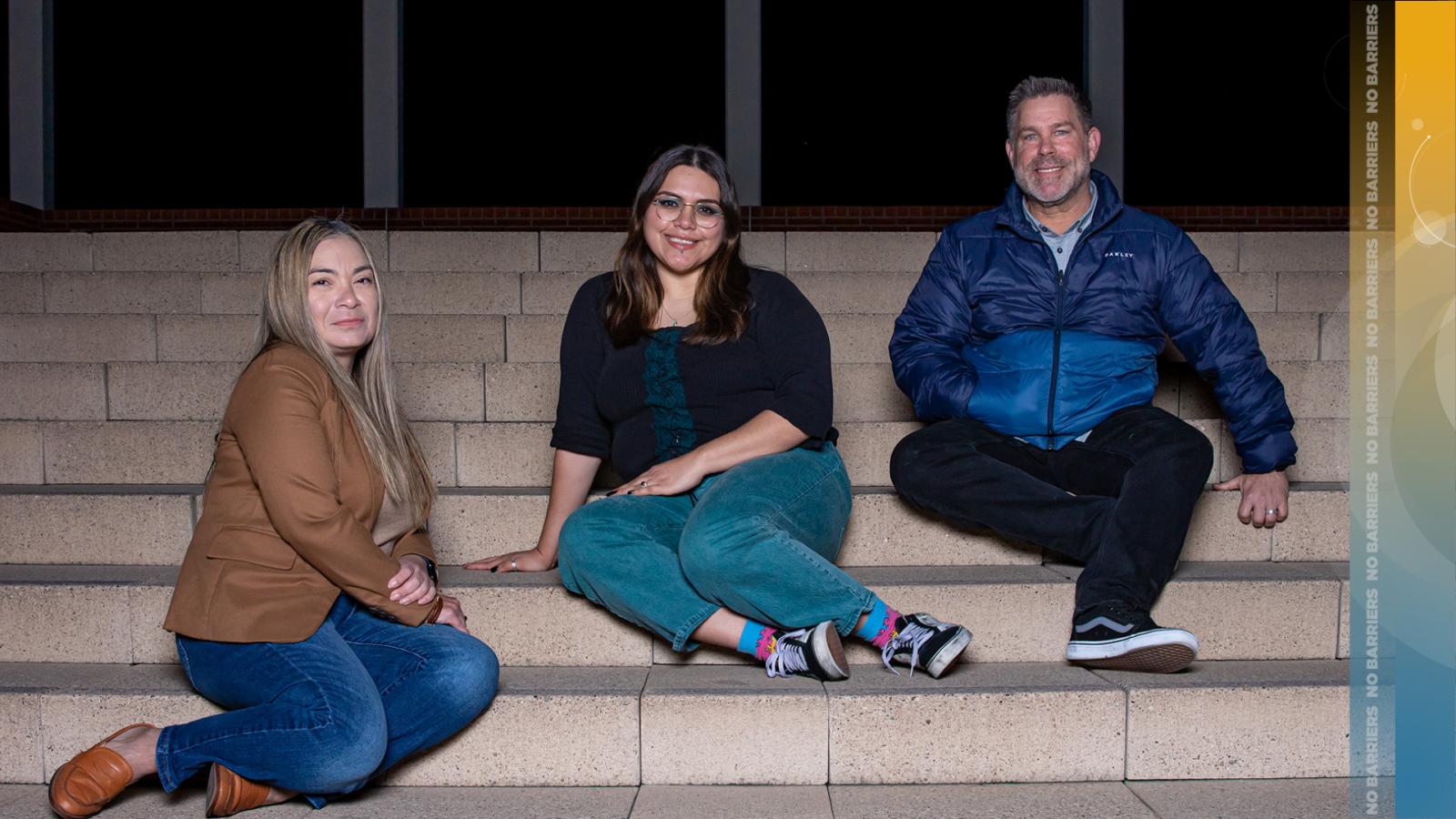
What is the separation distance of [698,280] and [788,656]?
2.79ft

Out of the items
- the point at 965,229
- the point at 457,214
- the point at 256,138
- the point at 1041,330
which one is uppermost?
the point at 256,138

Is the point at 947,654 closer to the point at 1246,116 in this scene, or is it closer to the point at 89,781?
the point at 89,781

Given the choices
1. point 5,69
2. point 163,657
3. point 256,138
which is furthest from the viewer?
point 256,138

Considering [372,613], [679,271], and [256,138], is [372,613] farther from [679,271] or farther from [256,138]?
[256,138]

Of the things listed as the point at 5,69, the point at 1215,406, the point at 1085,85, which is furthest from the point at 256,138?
the point at 1215,406

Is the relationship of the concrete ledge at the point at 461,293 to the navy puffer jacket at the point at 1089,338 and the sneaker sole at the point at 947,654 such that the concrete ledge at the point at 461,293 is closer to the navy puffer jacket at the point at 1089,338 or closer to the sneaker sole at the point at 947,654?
the navy puffer jacket at the point at 1089,338

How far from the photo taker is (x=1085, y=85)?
7.66m

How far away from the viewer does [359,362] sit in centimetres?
215

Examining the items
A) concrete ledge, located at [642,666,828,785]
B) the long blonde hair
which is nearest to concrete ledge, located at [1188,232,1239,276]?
concrete ledge, located at [642,666,828,785]

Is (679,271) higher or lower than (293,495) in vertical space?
higher

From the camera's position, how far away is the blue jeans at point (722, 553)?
214 cm

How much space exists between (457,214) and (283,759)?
6124mm

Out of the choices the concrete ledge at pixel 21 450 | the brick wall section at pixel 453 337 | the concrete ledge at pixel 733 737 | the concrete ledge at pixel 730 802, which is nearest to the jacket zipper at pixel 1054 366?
the brick wall section at pixel 453 337

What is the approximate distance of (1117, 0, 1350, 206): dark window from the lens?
7.96 metres
